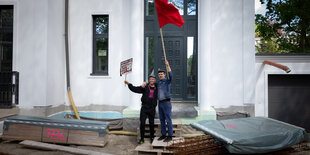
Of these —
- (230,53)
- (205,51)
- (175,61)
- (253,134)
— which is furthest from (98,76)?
(253,134)

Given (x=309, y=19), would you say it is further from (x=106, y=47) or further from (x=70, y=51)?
(x=70, y=51)

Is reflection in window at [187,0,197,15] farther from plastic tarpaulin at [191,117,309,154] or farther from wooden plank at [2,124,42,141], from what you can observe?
wooden plank at [2,124,42,141]

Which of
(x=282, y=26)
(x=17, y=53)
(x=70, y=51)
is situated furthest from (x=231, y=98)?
(x=282, y=26)

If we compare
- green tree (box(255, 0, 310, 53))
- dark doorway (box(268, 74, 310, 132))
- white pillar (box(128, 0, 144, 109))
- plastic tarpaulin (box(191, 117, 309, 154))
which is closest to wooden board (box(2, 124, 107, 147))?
white pillar (box(128, 0, 144, 109))

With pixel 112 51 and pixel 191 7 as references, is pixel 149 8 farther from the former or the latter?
pixel 112 51

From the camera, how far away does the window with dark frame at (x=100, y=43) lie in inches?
301

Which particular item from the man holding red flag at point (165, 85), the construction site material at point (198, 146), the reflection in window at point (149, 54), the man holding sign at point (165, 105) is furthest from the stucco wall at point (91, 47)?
the construction site material at point (198, 146)

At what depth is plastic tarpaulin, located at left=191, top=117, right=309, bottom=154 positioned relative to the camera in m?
4.08

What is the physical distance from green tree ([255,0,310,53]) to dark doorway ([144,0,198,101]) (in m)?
9.06

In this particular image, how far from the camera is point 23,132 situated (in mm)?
5430

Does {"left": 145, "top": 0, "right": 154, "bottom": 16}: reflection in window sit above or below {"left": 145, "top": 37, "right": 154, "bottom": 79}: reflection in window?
above

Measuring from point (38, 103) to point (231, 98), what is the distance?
266 inches

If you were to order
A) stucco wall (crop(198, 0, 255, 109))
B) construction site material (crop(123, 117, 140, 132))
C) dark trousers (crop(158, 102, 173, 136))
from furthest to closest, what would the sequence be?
1. stucco wall (crop(198, 0, 255, 109))
2. construction site material (crop(123, 117, 140, 132))
3. dark trousers (crop(158, 102, 173, 136))

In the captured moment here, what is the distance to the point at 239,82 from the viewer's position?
273 inches
